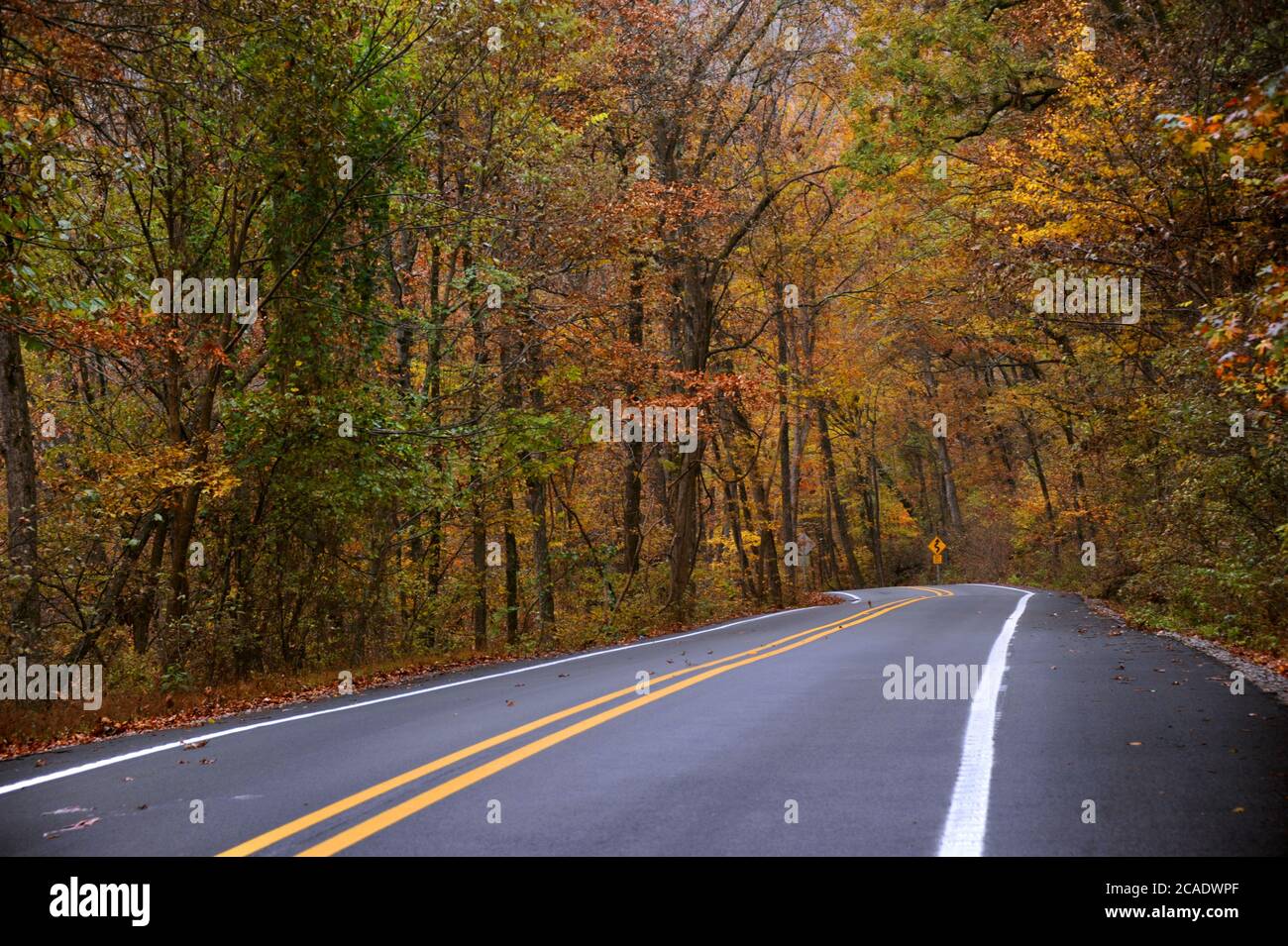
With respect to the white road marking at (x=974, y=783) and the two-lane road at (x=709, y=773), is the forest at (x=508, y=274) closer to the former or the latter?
the two-lane road at (x=709, y=773)

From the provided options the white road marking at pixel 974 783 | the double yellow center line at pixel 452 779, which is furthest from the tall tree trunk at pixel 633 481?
the white road marking at pixel 974 783

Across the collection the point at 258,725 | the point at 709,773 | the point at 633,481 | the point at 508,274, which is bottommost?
the point at 258,725

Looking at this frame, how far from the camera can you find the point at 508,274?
14977 millimetres

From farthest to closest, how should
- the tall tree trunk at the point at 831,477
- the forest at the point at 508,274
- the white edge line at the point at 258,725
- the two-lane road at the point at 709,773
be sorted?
the tall tree trunk at the point at 831,477 < the forest at the point at 508,274 < the white edge line at the point at 258,725 < the two-lane road at the point at 709,773

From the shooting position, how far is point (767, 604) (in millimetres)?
25188

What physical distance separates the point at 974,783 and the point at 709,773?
4.75ft

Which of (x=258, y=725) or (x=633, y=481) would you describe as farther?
(x=633, y=481)

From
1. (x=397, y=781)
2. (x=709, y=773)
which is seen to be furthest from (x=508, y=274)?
(x=709, y=773)

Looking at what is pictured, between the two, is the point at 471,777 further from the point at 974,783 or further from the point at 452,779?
the point at 974,783

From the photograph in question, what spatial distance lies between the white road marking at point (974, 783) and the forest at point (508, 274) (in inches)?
111

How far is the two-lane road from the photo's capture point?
3977mm

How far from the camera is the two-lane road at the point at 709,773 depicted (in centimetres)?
398

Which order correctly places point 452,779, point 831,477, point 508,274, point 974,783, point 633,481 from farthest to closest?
point 831,477 < point 633,481 < point 508,274 < point 452,779 < point 974,783

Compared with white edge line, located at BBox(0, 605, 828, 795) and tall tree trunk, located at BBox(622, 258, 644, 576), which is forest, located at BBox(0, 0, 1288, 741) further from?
white edge line, located at BBox(0, 605, 828, 795)
